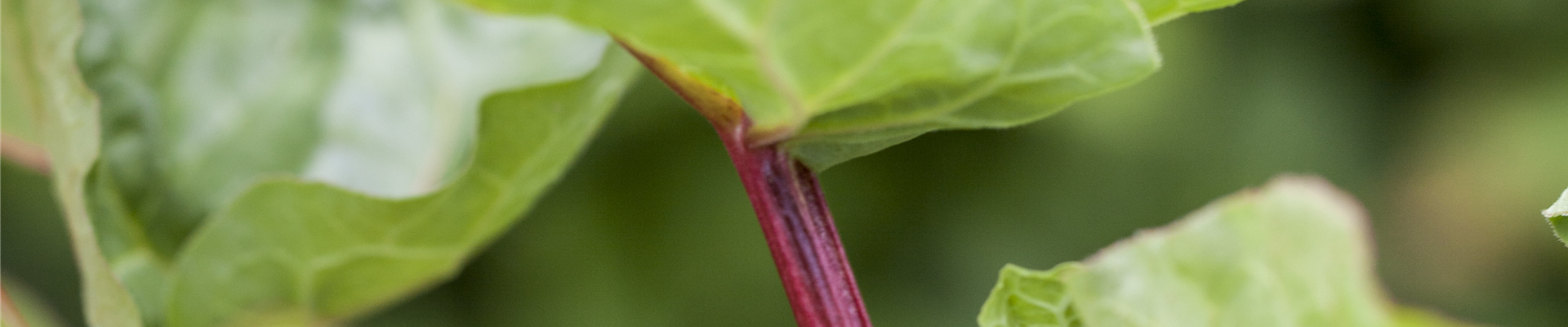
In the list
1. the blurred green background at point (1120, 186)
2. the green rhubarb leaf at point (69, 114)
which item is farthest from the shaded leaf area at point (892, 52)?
the blurred green background at point (1120, 186)

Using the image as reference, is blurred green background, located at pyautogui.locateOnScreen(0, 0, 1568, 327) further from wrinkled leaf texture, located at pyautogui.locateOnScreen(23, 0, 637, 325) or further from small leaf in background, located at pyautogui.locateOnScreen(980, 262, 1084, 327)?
small leaf in background, located at pyautogui.locateOnScreen(980, 262, 1084, 327)

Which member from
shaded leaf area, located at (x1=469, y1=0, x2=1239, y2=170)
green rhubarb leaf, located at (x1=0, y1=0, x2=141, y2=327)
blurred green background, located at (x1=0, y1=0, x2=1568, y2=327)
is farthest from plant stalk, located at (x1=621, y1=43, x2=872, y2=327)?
blurred green background, located at (x1=0, y1=0, x2=1568, y2=327)

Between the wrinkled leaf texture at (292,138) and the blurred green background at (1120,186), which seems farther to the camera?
the blurred green background at (1120,186)

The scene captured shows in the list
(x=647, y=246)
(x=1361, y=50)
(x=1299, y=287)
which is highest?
(x=1361, y=50)

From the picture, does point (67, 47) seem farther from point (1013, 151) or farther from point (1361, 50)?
point (1361, 50)

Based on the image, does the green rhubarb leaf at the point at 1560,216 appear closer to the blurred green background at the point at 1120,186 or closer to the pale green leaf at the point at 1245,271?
the pale green leaf at the point at 1245,271

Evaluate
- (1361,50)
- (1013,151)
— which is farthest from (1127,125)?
(1361,50)
